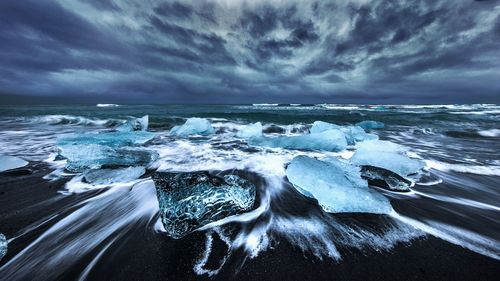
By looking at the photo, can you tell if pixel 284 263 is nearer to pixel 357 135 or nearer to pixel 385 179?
pixel 385 179

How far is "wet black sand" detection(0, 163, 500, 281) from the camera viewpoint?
4.13 ft

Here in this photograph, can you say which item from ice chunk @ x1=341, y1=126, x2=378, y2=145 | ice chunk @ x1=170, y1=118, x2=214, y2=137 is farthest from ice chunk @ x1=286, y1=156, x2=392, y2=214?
ice chunk @ x1=170, y1=118, x2=214, y2=137

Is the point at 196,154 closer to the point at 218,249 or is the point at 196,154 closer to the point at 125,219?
the point at 125,219

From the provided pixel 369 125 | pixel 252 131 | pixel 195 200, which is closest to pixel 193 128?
pixel 252 131

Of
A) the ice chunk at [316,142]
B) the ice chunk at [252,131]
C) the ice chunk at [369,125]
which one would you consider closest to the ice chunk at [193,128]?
the ice chunk at [252,131]

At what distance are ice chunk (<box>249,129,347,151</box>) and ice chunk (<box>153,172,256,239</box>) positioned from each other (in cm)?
312

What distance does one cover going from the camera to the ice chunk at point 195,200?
1.67 meters

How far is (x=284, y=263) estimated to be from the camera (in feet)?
4.46

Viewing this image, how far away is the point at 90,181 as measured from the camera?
2.72 m

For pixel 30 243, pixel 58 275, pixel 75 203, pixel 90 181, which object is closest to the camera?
pixel 58 275

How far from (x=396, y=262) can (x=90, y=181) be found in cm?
347

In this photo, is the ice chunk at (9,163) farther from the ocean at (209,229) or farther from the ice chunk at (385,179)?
the ice chunk at (385,179)

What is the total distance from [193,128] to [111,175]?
4.44 meters

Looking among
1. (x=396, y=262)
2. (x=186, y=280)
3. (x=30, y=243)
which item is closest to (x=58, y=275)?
(x=30, y=243)
